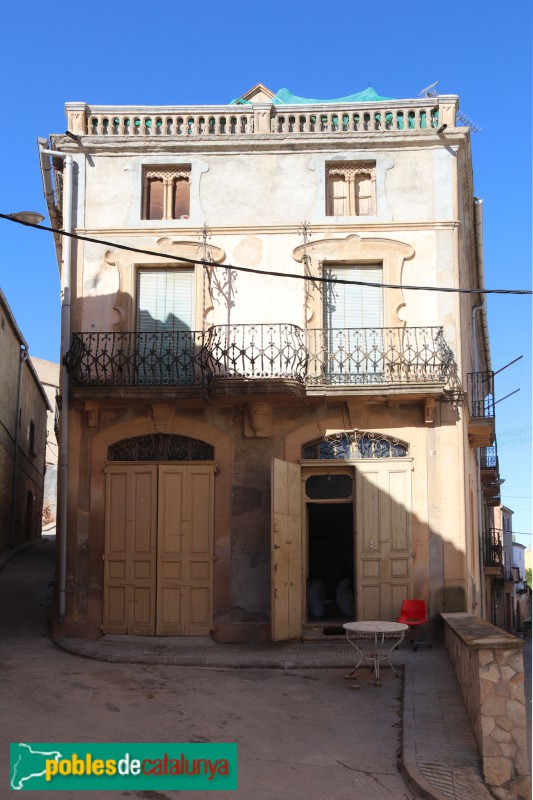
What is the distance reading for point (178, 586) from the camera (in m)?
14.7

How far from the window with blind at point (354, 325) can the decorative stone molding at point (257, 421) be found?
1.22 metres

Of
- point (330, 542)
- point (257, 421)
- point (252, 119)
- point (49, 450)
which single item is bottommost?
point (330, 542)

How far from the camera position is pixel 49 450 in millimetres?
35469

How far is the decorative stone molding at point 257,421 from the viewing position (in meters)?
14.8

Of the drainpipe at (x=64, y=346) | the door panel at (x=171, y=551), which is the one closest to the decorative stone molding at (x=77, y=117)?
the drainpipe at (x=64, y=346)

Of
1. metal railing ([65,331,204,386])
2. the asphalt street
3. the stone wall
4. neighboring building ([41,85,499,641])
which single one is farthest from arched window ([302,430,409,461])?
the stone wall

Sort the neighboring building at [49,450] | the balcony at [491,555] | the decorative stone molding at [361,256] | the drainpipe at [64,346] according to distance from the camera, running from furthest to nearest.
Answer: the neighboring building at [49,450] → the balcony at [491,555] → the decorative stone molding at [361,256] → the drainpipe at [64,346]

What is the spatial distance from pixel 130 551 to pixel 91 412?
2.38 meters

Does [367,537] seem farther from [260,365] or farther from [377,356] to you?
[260,365]

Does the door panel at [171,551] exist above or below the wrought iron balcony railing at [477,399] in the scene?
below

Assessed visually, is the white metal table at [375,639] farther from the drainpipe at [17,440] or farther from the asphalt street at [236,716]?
the drainpipe at [17,440]

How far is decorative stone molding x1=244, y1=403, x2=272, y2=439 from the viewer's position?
1477 centimetres

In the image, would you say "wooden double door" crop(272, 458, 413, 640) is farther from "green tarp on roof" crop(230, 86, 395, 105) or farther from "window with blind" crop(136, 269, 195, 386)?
"green tarp on roof" crop(230, 86, 395, 105)

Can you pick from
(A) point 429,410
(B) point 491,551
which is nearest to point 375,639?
(A) point 429,410
